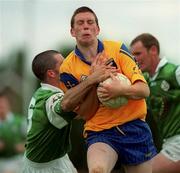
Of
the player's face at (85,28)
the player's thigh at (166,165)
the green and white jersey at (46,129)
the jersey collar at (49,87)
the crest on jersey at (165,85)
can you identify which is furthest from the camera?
the crest on jersey at (165,85)

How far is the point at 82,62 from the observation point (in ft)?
29.3

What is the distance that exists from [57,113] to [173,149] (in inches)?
124

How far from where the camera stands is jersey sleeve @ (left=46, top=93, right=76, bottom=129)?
9.06 metres

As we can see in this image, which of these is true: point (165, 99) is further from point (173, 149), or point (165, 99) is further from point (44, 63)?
point (44, 63)

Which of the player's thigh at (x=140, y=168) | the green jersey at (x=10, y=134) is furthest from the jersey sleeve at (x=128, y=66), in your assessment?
the green jersey at (x=10, y=134)

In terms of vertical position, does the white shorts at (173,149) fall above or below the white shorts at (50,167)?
below

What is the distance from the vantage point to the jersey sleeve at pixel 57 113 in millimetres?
9062

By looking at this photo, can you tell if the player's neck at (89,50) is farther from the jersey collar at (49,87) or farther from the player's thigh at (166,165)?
the player's thigh at (166,165)

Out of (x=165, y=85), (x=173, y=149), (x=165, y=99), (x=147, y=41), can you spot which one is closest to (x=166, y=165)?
(x=173, y=149)

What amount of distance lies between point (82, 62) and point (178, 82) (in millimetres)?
2913

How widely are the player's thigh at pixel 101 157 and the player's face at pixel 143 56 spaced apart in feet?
10.8

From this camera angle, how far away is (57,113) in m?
9.09

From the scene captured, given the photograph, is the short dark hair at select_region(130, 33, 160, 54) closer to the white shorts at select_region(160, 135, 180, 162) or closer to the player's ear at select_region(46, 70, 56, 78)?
the white shorts at select_region(160, 135, 180, 162)

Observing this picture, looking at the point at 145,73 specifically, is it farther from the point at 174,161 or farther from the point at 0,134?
the point at 0,134
